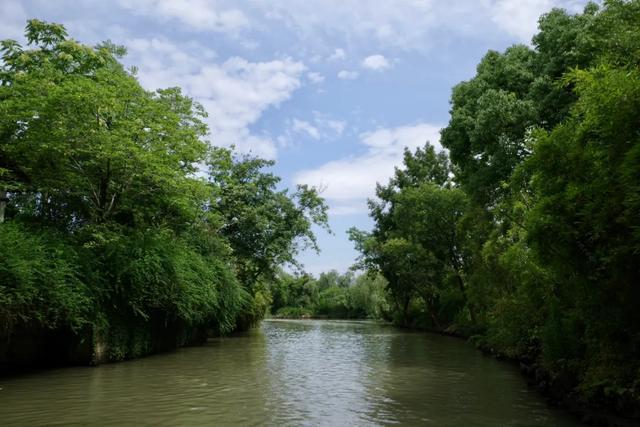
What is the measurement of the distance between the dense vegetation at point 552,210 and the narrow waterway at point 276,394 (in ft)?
5.16

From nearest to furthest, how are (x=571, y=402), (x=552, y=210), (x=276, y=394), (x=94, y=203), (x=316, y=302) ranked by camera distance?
(x=552, y=210)
(x=571, y=402)
(x=276, y=394)
(x=94, y=203)
(x=316, y=302)

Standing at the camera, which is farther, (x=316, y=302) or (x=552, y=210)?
(x=316, y=302)

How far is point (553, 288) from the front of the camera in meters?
13.1

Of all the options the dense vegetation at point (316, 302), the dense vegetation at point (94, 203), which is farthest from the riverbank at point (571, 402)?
the dense vegetation at point (316, 302)

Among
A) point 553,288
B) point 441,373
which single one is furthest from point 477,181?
point 441,373

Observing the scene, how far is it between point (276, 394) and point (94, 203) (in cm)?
1036

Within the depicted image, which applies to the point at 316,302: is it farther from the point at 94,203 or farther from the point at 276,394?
the point at 276,394

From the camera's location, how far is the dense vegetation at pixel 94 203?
41.2ft

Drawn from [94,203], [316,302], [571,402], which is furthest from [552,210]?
[316,302]

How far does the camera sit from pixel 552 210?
8.48 metres

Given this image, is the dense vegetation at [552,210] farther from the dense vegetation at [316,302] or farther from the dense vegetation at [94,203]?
the dense vegetation at [316,302]

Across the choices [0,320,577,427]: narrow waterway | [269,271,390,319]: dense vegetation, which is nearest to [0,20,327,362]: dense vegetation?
[0,320,577,427]: narrow waterway

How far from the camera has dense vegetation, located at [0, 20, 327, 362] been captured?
12555 mm

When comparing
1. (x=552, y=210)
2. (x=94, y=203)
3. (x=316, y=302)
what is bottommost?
(x=316, y=302)
